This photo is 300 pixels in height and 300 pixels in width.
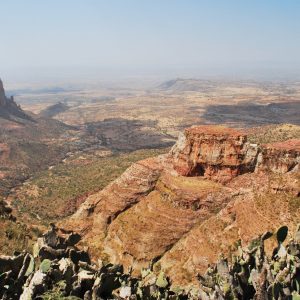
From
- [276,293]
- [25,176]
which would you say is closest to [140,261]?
[276,293]

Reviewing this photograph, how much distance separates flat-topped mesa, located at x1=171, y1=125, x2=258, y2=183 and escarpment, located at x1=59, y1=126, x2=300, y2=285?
11 centimetres

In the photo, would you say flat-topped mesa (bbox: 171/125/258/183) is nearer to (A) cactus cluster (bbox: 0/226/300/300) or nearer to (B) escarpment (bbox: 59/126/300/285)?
(B) escarpment (bbox: 59/126/300/285)

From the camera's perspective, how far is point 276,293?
18.9 m

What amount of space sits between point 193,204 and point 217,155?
6.82m

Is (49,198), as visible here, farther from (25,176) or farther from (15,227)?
(15,227)

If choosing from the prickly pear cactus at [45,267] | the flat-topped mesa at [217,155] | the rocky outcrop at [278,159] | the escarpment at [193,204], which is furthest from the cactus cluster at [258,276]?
the flat-topped mesa at [217,155]

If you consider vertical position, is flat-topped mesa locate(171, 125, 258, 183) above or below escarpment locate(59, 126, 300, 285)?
above

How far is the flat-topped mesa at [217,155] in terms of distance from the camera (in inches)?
2032

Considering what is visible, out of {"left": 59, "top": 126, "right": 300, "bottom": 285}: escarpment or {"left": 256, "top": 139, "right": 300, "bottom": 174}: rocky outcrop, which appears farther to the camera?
{"left": 256, "top": 139, "right": 300, "bottom": 174}: rocky outcrop

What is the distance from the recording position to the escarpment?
44.2 metres

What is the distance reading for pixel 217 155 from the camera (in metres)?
51.8

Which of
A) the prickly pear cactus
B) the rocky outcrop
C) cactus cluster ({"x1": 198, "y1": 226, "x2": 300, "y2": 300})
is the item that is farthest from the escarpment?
the prickly pear cactus

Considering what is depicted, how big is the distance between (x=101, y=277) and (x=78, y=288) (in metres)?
1.21

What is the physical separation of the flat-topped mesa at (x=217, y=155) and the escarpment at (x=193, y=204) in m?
0.11
